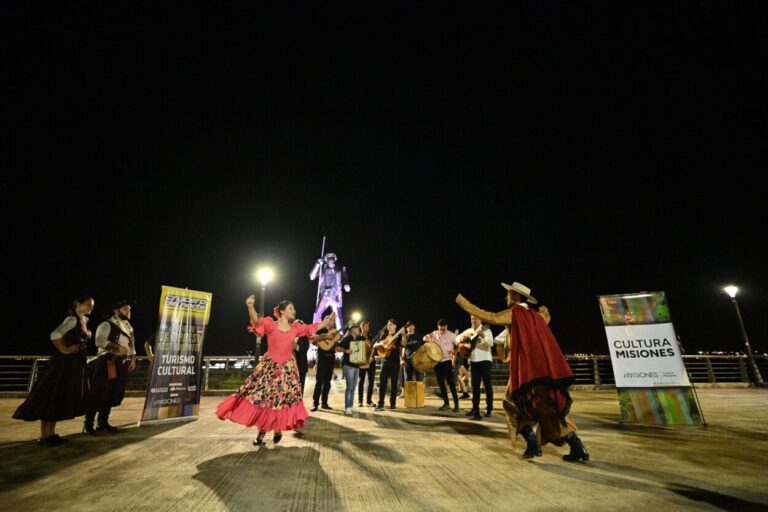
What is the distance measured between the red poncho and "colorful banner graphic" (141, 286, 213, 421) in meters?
5.65

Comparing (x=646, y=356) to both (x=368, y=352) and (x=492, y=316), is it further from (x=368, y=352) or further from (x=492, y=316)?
(x=368, y=352)

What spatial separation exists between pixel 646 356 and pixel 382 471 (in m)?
5.07

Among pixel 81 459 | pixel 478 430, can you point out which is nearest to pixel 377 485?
pixel 478 430

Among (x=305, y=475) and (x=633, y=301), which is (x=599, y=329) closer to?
(x=633, y=301)

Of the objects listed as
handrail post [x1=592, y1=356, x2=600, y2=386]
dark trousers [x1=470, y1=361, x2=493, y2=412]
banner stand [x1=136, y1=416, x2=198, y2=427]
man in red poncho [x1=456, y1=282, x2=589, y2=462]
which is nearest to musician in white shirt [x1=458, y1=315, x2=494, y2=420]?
dark trousers [x1=470, y1=361, x2=493, y2=412]

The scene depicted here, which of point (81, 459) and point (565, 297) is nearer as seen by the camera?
point (81, 459)

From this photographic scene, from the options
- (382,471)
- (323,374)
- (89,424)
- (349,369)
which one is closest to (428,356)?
(349,369)

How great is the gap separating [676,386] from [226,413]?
658 centimetres

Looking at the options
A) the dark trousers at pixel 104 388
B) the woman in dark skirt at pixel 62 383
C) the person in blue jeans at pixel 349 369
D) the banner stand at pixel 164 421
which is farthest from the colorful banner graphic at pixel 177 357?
the person in blue jeans at pixel 349 369

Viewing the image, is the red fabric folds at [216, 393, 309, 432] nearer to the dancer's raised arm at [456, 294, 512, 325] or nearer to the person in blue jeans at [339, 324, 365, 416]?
the dancer's raised arm at [456, 294, 512, 325]

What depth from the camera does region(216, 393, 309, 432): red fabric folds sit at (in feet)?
14.2

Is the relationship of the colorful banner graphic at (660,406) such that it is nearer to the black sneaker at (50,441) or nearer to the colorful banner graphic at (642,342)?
the colorful banner graphic at (642,342)

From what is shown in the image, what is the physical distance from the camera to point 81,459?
383 cm

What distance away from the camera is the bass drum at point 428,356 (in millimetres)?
7891
